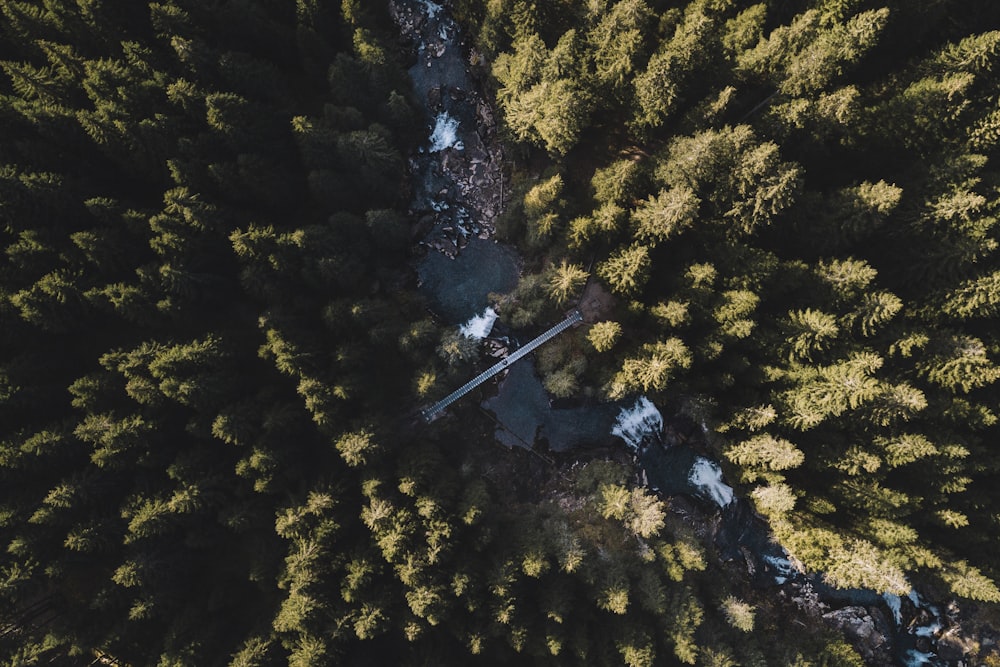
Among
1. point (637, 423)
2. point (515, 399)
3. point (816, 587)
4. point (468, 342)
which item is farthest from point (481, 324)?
point (816, 587)

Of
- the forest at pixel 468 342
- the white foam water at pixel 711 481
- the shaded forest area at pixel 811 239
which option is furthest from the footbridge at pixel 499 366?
the white foam water at pixel 711 481

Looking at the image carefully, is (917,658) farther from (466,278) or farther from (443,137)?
(443,137)

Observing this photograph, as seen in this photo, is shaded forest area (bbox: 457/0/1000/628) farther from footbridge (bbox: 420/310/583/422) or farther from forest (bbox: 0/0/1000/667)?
footbridge (bbox: 420/310/583/422)

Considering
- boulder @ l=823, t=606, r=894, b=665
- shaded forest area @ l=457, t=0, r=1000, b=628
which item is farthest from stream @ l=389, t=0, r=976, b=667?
shaded forest area @ l=457, t=0, r=1000, b=628

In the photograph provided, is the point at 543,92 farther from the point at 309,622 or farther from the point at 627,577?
the point at 309,622

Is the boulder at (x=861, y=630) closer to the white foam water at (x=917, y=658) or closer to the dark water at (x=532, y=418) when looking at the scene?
the white foam water at (x=917, y=658)
